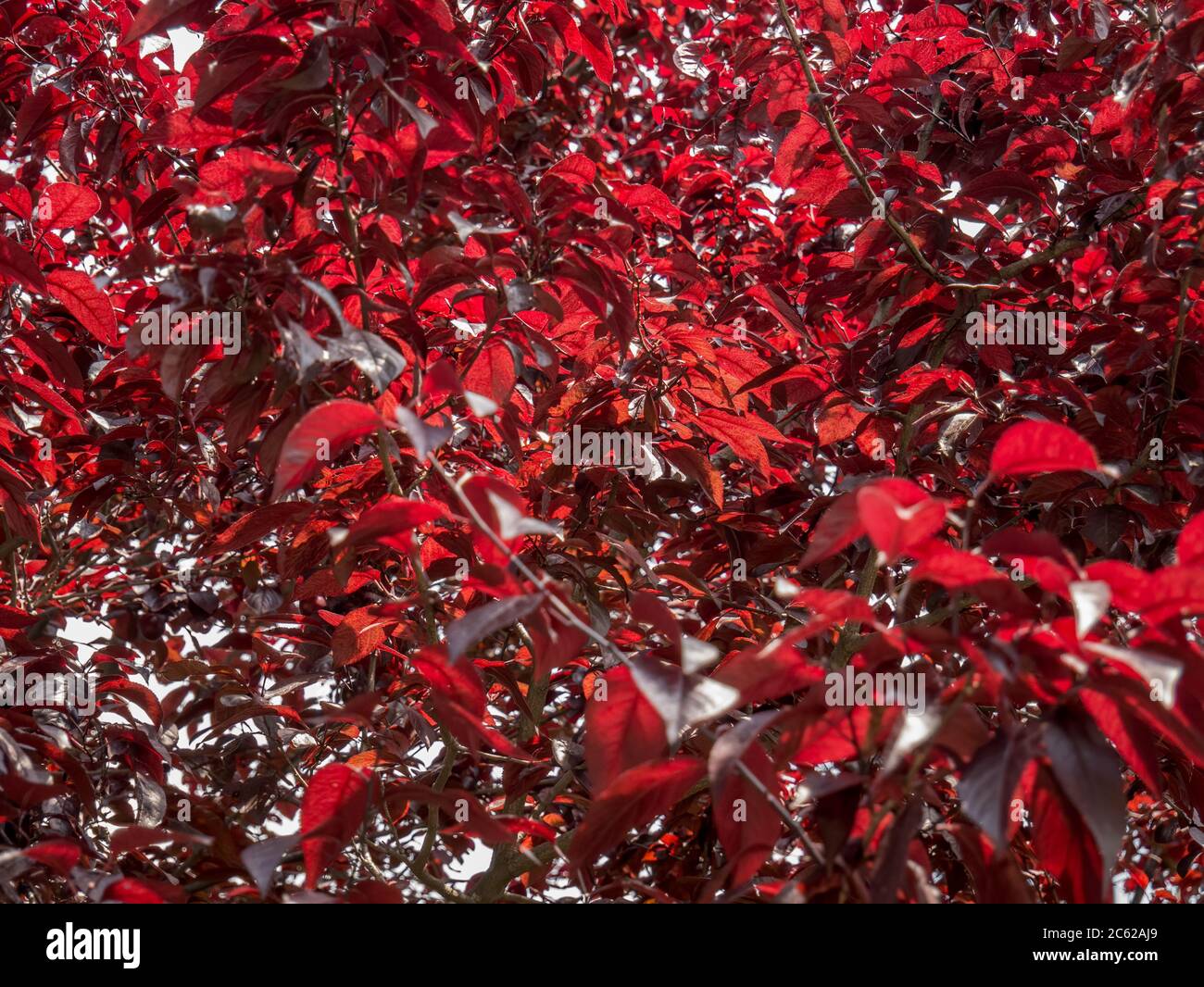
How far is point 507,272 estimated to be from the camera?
184cm

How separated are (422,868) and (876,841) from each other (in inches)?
40.0

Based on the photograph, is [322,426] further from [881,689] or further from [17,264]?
[17,264]

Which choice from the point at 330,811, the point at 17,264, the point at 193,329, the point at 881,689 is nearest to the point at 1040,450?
the point at 881,689

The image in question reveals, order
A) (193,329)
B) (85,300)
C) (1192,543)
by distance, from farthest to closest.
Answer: (85,300)
(193,329)
(1192,543)

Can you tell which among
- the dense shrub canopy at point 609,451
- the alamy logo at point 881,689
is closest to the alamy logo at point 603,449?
the dense shrub canopy at point 609,451

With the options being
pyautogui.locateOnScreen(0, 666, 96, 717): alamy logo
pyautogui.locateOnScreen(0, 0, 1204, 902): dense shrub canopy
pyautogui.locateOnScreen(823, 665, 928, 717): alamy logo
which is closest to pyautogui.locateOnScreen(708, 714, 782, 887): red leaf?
pyautogui.locateOnScreen(0, 0, 1204, 902): dense shrub canopy

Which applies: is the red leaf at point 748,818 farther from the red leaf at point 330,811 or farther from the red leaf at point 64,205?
the red leaf at point 64,205

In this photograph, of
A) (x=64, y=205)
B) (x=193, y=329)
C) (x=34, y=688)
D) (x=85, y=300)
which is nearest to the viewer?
(x=193, y=329)

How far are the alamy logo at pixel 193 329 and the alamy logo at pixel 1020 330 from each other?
1471mm

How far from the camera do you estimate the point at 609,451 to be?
219 cm

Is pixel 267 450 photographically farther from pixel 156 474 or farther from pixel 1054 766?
pixel 156 474
